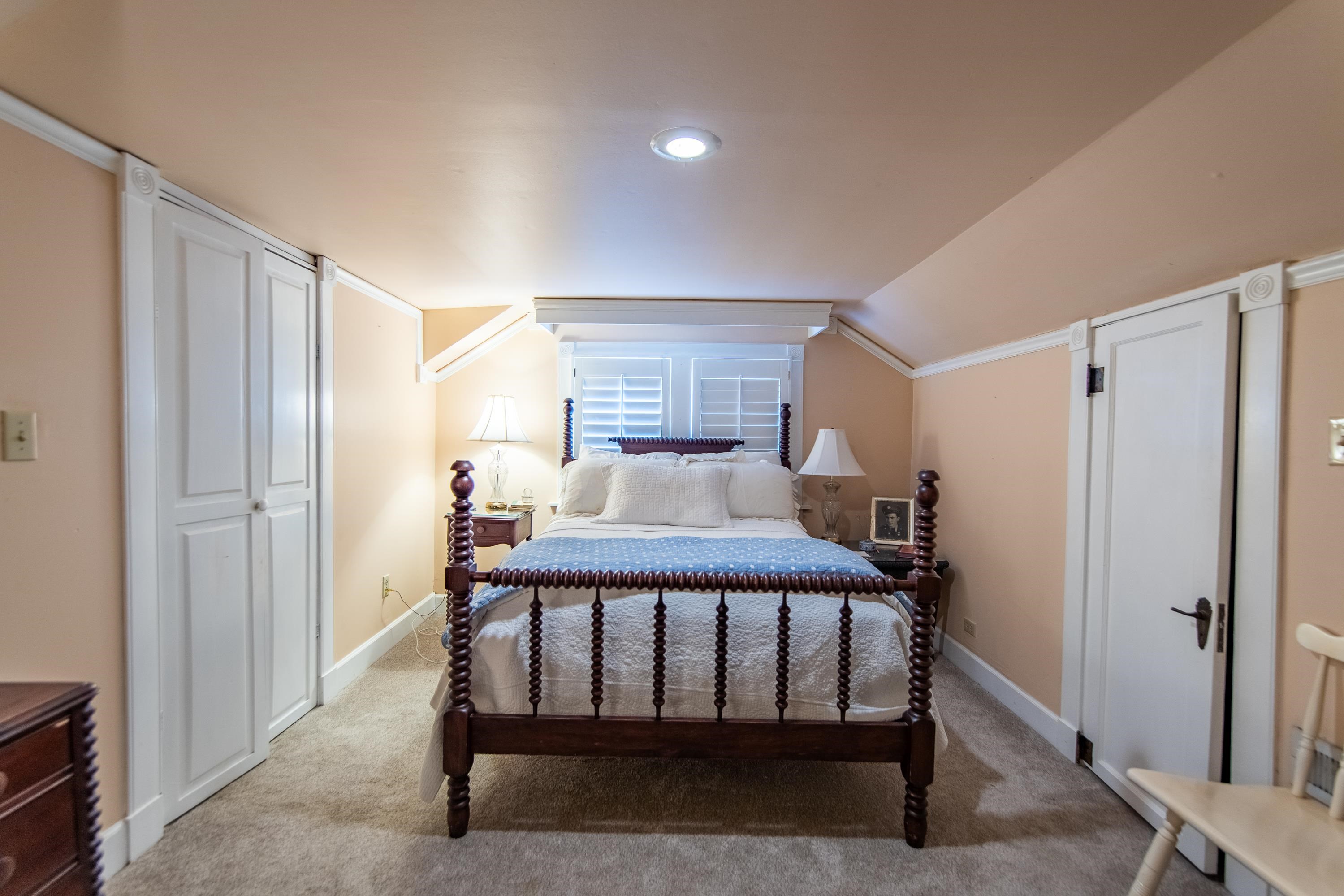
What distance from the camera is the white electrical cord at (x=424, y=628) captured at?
3.36m

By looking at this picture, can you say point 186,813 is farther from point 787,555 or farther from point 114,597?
point 787,555

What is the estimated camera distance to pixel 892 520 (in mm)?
3812

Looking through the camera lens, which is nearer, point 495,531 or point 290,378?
point 290,378

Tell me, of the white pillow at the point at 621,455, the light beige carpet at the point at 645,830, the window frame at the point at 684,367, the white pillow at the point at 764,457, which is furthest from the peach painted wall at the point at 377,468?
the white pillow at the point at 764,457

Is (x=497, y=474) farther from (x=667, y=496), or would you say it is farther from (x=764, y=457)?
(x=764, y=457)

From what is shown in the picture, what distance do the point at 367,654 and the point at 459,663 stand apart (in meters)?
1.68

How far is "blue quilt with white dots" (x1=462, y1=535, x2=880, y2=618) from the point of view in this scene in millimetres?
2080

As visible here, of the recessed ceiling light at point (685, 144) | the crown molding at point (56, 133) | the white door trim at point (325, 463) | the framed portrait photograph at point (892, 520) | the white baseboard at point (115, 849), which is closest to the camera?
the crown molding at point (56, 133)

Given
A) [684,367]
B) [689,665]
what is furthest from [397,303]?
[689,665]

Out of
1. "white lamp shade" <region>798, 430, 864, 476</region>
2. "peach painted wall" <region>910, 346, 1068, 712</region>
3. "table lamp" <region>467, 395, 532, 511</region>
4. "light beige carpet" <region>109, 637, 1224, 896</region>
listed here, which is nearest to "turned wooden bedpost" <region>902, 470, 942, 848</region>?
"light beige carpet" <region>109, 637, 1224, 896</region>

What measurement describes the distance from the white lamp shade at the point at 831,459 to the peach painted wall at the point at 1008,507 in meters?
0.59

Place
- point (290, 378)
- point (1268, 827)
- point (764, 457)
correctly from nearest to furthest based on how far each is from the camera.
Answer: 1. point (1268, 827)
2. point (290, 378)
3. point (764, 457)

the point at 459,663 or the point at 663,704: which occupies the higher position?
the point at 459,663

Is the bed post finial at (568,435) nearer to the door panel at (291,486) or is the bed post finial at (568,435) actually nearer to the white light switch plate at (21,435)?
the door panel at (291,486)
